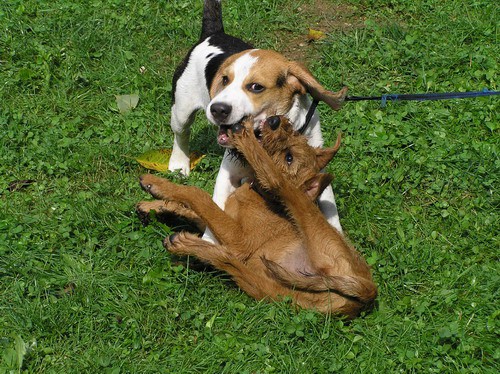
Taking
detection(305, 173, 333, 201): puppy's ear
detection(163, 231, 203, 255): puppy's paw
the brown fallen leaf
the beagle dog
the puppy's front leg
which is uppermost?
the beagle dog

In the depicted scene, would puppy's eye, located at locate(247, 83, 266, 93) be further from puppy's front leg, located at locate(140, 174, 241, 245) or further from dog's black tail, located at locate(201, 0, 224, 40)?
dog's black tail, located at locate(201, 0, 224, 40)

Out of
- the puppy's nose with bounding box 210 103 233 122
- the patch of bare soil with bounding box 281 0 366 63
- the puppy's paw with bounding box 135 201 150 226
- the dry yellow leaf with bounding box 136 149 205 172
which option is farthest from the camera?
the patch of bare soil with bounding box 281 0 366 63

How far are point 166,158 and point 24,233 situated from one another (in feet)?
4.97

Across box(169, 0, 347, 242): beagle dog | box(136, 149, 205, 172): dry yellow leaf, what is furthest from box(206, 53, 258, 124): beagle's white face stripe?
box(136, 149, 205, 172): dry yellow leaf

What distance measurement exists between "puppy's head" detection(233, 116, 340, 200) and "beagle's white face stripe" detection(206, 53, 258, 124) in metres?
0.07

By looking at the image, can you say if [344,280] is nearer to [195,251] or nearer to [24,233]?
[195,251]

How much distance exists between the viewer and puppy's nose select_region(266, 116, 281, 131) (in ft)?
15.2

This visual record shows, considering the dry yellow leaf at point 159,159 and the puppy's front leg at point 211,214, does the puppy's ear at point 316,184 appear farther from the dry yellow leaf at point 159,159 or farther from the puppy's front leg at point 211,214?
the dry yellow leaf at point 159,159

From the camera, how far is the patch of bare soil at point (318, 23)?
7324mm

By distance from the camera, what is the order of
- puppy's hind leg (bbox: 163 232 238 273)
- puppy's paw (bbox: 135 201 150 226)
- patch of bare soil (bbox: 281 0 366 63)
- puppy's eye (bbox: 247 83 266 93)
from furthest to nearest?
1. patch of bare soil (bbox: 281 0 366 63)
2. puppy's paw (bbox: 135 201 150 226)
3. puppy's eye (bbox: 247 83 266 93)
4. puppy's hind leg (bbox: 163 232 238 273)

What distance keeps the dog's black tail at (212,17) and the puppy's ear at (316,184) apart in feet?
6.24

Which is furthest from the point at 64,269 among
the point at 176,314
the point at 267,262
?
the point at 267,262

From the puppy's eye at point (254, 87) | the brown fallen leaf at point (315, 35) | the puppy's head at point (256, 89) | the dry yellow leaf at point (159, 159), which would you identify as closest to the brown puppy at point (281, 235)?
the puppy's head at point (256, 89)

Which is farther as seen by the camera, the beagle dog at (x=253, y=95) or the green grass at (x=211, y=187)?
the beagle dog at (x=253, y=95)
